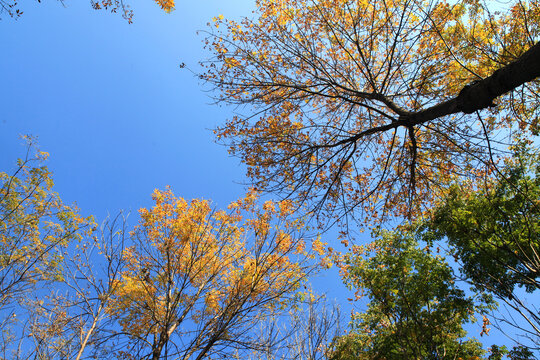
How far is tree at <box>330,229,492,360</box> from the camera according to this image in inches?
262

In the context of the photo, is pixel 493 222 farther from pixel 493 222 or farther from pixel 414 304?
pixel 414 304

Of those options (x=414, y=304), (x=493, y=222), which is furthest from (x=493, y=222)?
(x=414, y=304)

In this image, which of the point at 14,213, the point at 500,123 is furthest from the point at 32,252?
the point at 500,123

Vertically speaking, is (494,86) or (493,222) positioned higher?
(493,222)

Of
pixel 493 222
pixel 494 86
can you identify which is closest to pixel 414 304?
pixel 493 222

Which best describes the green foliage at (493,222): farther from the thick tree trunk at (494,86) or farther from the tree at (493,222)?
the thick tree trunk at (494,86)

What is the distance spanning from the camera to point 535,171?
666cm

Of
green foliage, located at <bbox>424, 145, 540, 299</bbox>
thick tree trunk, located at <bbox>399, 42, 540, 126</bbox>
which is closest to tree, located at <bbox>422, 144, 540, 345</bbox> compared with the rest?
green foliage, located at <bbox>424, 145, 540, 299</bbox>

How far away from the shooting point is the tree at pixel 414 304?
666cm

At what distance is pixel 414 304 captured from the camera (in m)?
6.96

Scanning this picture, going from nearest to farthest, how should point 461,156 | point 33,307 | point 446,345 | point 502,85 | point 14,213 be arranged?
1. point 502,85
2. point 461,156
3. point 14,213
4. point 33,307
5. point 446,345

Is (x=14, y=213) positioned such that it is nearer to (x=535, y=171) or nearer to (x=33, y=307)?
(x=33, y=307)

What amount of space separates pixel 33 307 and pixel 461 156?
10.2 metres

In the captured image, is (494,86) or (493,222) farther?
(493,222)
